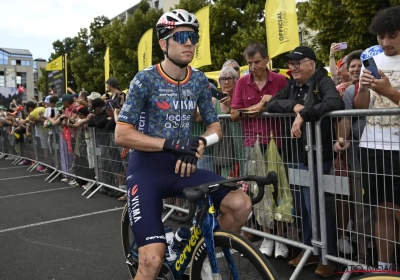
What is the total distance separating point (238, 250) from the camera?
232 cm

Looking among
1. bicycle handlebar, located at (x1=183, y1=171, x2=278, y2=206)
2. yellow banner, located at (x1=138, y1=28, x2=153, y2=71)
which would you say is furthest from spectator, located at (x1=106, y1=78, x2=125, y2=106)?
yellow banner, located at (x1=138, y1=28, x2=153, y2=71)

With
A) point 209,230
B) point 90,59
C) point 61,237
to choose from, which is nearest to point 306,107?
point 209,230

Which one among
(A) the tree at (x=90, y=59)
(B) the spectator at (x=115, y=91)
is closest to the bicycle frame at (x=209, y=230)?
(B) the spectator at (x=115, y=91)

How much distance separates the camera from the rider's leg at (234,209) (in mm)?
2650

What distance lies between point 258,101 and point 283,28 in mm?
6697

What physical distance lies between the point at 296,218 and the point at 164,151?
5.75ft

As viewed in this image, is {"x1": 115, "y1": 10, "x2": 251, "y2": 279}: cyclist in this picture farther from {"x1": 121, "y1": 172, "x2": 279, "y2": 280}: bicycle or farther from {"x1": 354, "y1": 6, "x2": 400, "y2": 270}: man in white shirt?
{"x1": 354, "y1": 6, "x2": 400, "y2": 270}: man in white shirt

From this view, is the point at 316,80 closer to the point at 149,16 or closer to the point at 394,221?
the point at 394,221

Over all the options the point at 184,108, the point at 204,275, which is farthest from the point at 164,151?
the point at 204,275

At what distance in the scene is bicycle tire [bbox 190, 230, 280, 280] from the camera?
7.20 ft

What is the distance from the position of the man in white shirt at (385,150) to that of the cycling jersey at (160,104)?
1.28m

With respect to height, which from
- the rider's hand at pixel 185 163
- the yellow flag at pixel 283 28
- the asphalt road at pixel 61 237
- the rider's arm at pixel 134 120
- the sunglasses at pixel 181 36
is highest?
the yellow flag at pixel 283 28

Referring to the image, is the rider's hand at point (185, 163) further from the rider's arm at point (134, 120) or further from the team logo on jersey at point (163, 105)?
the team logo on jersey at point (163, 105)

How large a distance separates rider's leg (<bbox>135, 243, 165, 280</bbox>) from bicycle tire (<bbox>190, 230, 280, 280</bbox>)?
22 cm
